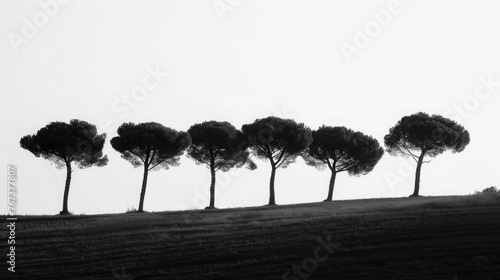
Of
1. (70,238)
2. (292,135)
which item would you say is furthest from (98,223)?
(292,135)

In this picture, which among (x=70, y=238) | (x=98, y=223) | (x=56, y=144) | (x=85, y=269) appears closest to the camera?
(x=85, y=269)

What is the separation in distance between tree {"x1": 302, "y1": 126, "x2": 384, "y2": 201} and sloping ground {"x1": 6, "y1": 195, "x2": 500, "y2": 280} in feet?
98.6

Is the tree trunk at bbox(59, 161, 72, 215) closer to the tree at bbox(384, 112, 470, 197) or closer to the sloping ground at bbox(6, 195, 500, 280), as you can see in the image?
the sloping ground at bbox(6, 195, 500, 280)

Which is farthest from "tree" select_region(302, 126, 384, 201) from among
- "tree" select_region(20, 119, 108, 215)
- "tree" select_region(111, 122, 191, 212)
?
"tree" select_region(20, 119, 108, 215)

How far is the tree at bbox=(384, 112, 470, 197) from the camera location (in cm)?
8075

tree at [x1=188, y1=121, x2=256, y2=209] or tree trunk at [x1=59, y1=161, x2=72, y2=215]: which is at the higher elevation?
tree at [x1=188, y1=121, x2=256, y2=209]

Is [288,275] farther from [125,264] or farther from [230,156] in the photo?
[230,156]

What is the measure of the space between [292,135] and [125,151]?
1924 centimetres

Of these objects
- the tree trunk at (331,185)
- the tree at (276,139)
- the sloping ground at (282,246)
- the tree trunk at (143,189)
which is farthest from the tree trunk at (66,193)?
the tree trunk at (331,185)

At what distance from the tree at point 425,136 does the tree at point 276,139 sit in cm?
1092

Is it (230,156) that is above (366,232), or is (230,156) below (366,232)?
above

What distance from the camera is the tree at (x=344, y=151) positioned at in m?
83.1

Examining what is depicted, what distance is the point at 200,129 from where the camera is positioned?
80188 millimetres

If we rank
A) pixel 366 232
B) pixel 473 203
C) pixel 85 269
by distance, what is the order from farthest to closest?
pixel 473 203
pixel 366 232
pixel 85 269
